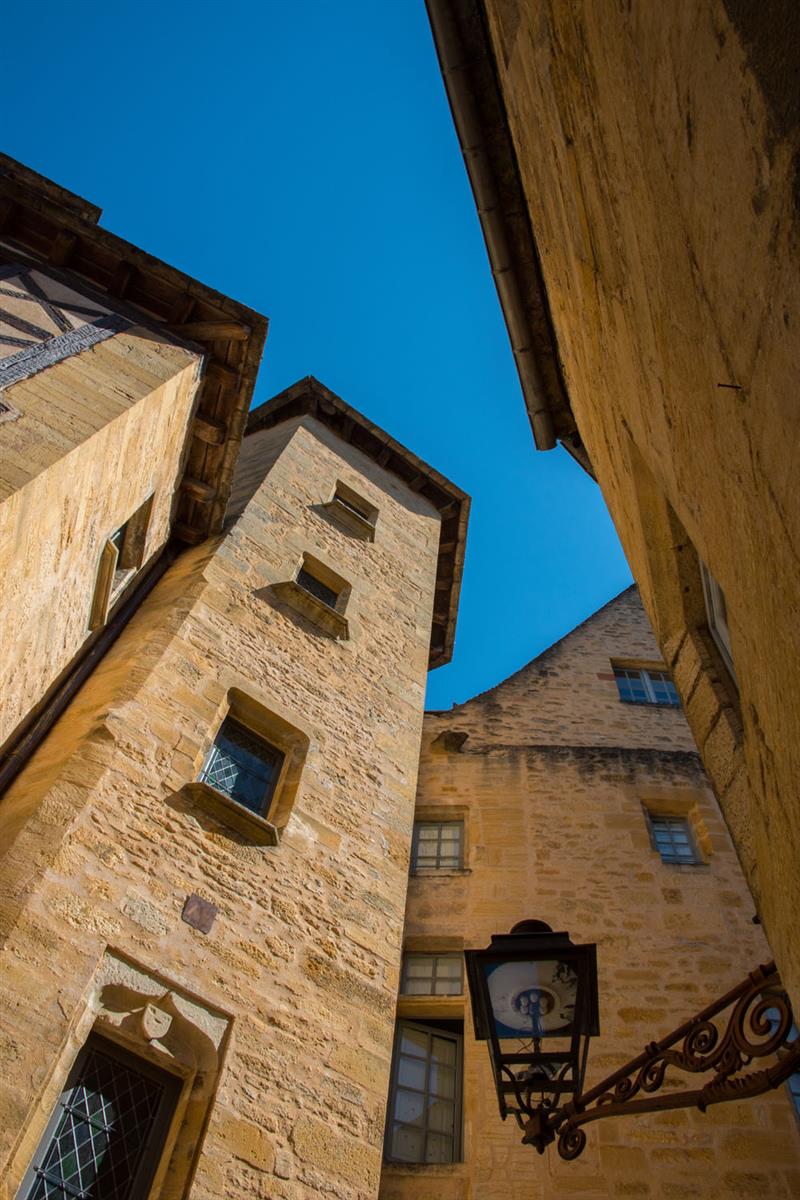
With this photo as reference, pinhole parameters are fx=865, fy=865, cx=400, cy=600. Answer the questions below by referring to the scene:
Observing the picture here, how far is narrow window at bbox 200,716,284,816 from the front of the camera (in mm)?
6684

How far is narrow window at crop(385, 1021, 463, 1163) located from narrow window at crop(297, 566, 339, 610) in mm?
4583

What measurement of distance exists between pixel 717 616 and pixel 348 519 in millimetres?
7856

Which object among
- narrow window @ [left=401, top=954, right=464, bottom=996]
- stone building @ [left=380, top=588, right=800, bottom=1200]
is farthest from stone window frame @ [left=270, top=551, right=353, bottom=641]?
narrow window @ [left=401, top=954, right=464, bottom=996]

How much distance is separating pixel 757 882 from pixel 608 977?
20.6 feet

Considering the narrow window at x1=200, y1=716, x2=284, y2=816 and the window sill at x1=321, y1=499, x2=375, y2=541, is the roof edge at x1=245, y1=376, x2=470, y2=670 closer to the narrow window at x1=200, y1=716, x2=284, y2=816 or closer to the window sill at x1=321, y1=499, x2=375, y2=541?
the window sill at x1=321, y1=499, x2=375, y2=541

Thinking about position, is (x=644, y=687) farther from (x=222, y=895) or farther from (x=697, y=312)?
(x=697, y=312)

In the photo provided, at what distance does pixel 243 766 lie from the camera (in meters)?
6.97

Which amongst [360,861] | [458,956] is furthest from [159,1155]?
[458,956]

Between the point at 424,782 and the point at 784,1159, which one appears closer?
the point at 784,1159

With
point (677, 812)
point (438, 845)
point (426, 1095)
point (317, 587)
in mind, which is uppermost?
point (317, 587)

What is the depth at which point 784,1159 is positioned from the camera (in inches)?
287

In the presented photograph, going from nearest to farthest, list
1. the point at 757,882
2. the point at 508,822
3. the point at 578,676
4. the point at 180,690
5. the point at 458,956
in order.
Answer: the point at 757,882, the point at 180,690, the point at 458,956, the point at 508,822, the point at 578,676

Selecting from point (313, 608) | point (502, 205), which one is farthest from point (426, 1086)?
point (502, 205)

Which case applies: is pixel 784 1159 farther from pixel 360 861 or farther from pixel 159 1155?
pixel 159 1155
